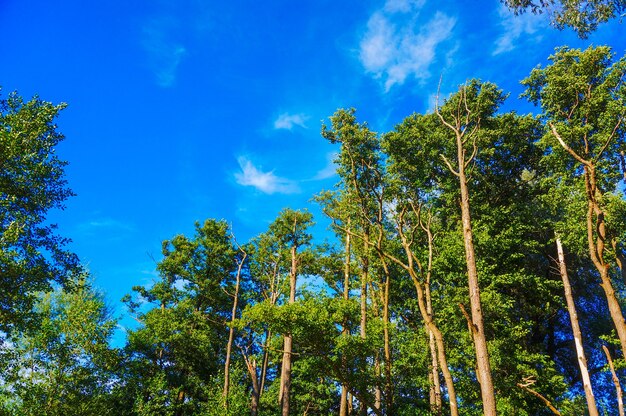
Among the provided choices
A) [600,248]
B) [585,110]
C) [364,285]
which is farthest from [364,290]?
[585,110]

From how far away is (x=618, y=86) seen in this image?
57.0 feet

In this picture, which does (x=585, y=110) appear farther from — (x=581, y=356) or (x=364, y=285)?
(x=364, y=285)

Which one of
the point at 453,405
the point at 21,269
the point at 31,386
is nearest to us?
the point at 453,405

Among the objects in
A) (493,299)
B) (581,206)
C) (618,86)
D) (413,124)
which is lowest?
(493,299)

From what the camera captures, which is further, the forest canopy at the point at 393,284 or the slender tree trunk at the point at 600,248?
the forest canopy at the point at 393,284

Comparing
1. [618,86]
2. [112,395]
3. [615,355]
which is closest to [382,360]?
[112,395]

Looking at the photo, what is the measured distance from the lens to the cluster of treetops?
12547 millimetres

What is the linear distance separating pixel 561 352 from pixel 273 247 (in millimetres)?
18282

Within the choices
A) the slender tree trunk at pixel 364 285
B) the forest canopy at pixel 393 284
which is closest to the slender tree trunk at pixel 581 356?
A: the forest canopy at pixel 393 284

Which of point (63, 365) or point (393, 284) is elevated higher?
point (393, 284)

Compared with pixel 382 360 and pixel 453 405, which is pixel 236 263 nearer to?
pixel 382 360

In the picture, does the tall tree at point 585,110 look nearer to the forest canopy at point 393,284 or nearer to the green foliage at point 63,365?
the forest canopy at point 393,284

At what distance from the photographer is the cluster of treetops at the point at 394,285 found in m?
12.5

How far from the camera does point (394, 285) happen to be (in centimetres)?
2012
